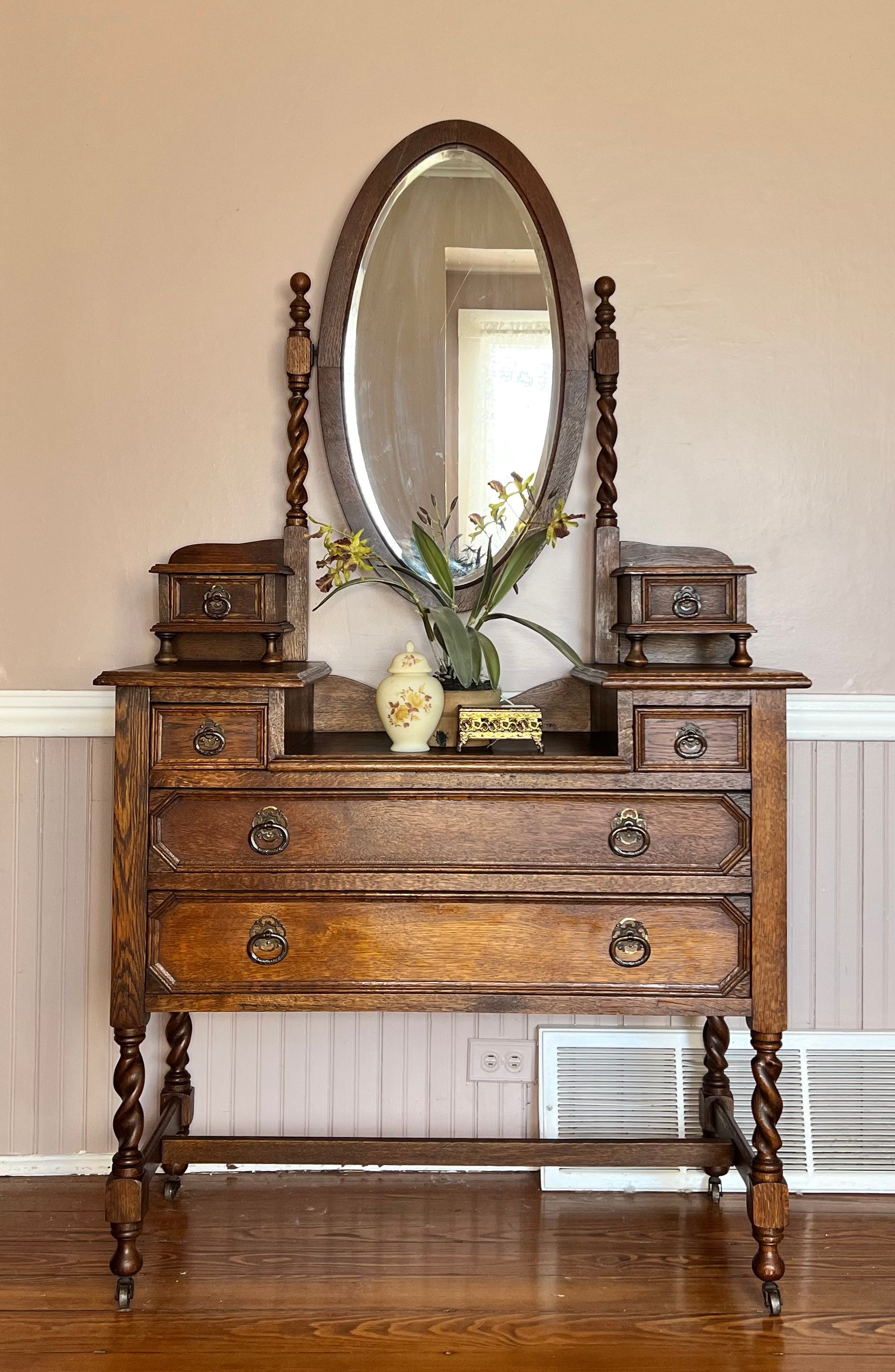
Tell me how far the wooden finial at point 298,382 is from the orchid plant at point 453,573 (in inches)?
4.4

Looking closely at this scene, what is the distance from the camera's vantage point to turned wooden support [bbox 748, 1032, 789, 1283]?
1.99 meters

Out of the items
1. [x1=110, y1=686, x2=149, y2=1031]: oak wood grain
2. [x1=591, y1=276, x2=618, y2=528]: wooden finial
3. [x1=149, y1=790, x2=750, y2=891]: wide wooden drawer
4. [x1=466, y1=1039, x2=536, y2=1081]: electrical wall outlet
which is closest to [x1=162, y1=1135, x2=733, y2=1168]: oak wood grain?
[x1=466, y1=1039, x2=536, y2=1081]: electrical wall outlet

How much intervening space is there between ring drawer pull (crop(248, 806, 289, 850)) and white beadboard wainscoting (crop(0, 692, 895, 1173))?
2.20 ft

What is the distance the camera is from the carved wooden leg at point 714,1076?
2439mm

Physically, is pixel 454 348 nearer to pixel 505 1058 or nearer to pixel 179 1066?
pixel 505 1058

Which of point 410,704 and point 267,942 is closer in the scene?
point 267,942

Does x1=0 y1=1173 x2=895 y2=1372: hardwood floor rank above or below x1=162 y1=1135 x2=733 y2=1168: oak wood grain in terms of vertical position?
below

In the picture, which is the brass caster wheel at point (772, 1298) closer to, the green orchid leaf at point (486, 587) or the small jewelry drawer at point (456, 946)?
the small jewelry drawer at point (456, 946)

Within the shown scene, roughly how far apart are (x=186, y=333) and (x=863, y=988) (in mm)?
2184

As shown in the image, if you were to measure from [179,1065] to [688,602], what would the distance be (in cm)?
154

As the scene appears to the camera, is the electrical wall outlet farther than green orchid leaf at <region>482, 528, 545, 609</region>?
Yes

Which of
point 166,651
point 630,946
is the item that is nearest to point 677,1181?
point 630,946

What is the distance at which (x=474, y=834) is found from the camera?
202cm

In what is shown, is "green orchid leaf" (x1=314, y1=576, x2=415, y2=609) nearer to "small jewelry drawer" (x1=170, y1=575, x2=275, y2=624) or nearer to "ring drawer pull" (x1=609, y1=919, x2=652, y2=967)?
"small jewelry drawer" (x1=170, y1=575, x2=275, y2=624)
